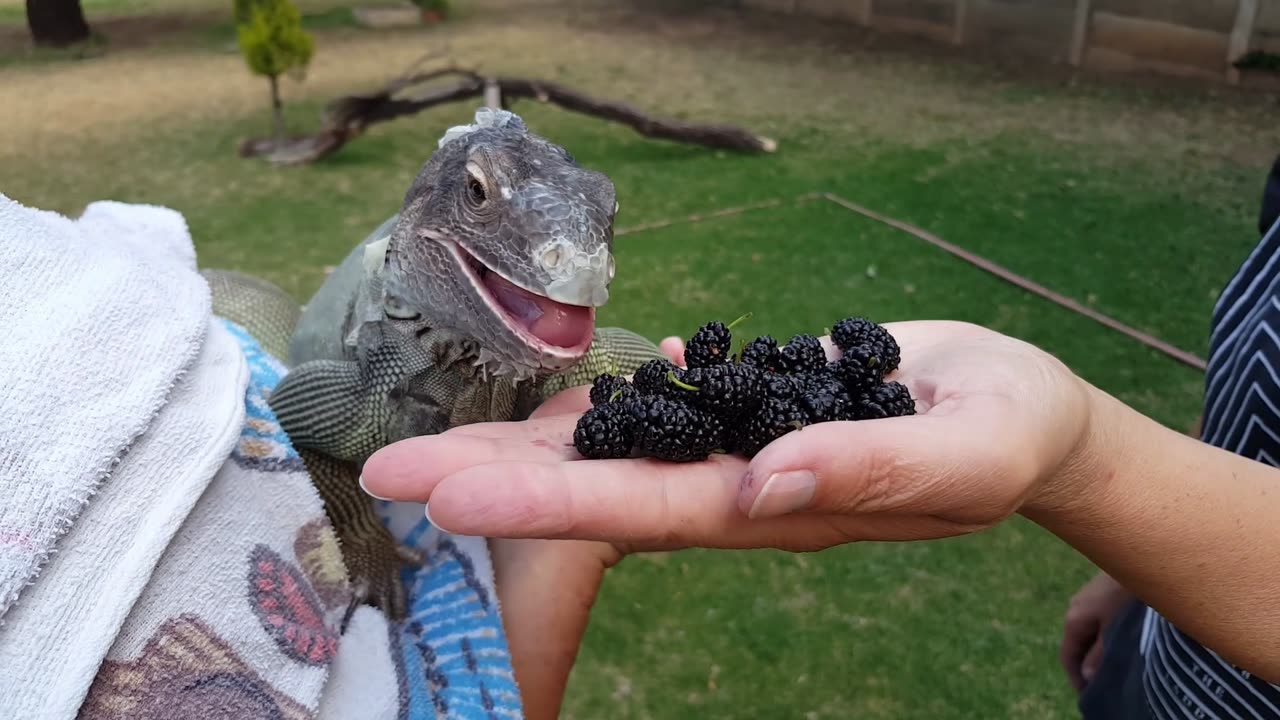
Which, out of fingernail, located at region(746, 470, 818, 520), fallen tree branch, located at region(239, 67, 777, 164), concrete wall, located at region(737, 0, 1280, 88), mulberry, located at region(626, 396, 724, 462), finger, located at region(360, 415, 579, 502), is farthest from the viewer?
concrete wall, located at region(737, 0, 1280, 88)

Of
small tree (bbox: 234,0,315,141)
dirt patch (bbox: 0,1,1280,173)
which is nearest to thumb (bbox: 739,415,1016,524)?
dirt patch (bbox: 0,1,1280,173)

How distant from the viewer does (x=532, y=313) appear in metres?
1.27

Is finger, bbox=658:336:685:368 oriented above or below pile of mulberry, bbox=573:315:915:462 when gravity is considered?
below

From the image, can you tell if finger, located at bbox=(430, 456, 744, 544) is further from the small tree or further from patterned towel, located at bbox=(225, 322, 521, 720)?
the small tree

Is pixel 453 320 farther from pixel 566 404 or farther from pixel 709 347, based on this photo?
pixel 709 347

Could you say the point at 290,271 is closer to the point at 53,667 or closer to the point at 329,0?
the point at 329,0

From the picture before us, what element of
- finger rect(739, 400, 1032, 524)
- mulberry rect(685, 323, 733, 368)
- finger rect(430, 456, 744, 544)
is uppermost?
finger rect(739, 400, 1032, 524)

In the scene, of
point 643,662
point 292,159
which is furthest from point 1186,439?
point 292,159

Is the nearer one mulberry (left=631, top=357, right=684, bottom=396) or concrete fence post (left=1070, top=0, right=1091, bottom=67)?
mulberry (left=631, top=357, right=684, bottom=396)

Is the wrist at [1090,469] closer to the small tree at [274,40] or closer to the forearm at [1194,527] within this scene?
the forearm at [1194,527]

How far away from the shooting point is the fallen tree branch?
533 centimetres

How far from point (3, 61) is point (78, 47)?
0.28 m

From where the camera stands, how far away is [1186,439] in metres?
1.14

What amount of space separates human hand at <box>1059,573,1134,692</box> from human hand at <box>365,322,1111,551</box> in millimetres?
832
